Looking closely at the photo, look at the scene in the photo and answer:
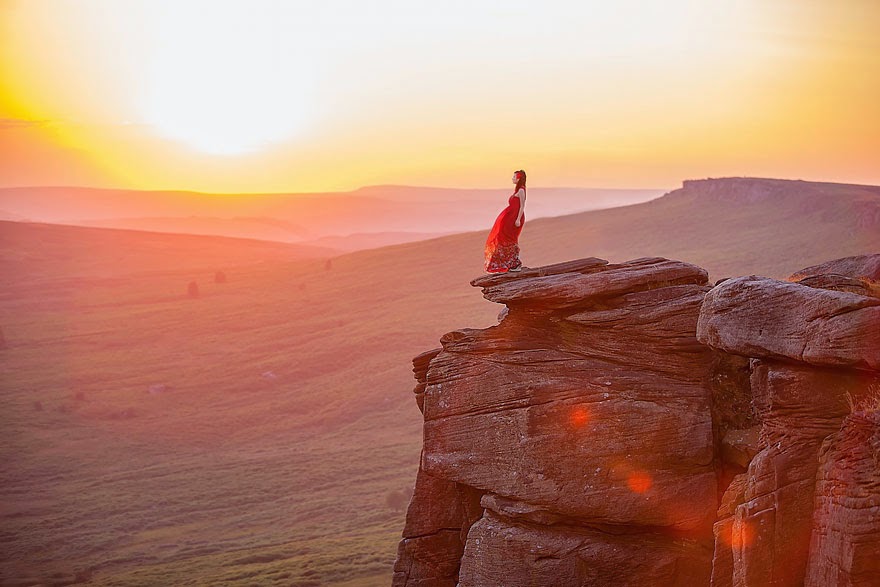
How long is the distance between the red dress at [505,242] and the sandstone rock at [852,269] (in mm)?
7300

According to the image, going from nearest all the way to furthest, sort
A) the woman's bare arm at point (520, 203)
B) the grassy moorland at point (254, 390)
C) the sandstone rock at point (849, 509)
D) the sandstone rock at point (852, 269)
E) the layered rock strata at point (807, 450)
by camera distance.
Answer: the sandstone rock at point (849, 509) < the layered rock strata at point (807, 450) < the sandstone rock at point (852, 269) < the woman's bare arm at point (520, 203) < the grassy moorland at point (254, 390)

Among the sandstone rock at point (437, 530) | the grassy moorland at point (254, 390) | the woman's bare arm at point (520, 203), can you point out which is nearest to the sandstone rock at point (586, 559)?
the sandstone rock at point (437, 530)

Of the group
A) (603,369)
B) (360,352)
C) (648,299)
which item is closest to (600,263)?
(648,299)

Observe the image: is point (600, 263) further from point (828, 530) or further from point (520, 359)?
point (828, 530)

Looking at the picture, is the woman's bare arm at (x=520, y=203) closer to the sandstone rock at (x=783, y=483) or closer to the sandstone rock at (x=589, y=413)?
the sandstone rock at (x=589, y=413)

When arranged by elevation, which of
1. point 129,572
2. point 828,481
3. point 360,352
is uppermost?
point 828,481

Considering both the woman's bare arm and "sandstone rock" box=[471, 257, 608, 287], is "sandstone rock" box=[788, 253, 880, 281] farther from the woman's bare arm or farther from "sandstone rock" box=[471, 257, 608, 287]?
the woman's bare arm

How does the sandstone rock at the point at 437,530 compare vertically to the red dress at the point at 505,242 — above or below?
below

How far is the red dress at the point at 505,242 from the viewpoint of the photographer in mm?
22656

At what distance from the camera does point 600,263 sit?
68.5ft

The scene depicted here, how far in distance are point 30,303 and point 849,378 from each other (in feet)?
441

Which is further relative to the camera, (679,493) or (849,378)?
(679,493)

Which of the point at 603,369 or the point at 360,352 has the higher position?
the point at 603,369

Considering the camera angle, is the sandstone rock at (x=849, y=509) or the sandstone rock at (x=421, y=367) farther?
the sandstone rock at (x=421, y=367)
